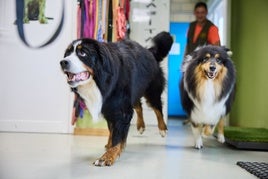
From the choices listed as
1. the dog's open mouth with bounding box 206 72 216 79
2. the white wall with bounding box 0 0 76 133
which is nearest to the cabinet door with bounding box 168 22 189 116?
the white wall with bounding box 0 0 76 133

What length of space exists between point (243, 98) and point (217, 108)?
1457mm

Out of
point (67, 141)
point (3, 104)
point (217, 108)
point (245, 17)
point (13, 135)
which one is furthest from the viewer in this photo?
point (245, 17)

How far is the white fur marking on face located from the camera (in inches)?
65.6

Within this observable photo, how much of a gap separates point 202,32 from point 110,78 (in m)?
1.96

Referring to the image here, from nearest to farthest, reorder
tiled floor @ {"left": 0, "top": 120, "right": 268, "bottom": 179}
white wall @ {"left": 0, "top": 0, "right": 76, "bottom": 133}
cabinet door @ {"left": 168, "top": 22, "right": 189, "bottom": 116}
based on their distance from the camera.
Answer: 1. tiled floor @ {"left": 0, "top": 120, "right": 268, "bottom": 179}
2. white wall @ {"left": 0, "top": 0, "right": 76, "bottom": 133}
3. cabinet door @ {"left": 168, "top": 22, "right": 189, "bottom": 116}

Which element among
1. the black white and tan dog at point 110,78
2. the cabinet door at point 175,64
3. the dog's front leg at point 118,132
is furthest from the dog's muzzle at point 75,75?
the cabinet door at point 175,64

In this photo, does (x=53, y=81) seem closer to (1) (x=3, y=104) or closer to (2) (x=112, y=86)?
(1) (x=3, y=104)

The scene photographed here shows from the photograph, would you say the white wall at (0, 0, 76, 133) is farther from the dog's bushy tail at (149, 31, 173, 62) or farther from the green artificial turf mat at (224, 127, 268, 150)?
the green artificial turf mat at (224, 127, 268, 150)

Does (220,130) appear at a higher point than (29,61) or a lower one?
lower

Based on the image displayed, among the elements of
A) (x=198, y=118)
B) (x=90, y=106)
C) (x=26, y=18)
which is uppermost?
(x=26, y=18)

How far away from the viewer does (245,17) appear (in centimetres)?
365

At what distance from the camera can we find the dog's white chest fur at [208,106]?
2305mm

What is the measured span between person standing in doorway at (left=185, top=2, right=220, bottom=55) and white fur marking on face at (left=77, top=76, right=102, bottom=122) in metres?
1.82

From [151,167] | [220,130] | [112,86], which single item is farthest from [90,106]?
[220,130]
